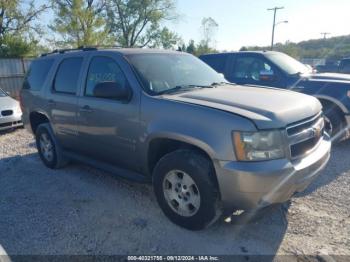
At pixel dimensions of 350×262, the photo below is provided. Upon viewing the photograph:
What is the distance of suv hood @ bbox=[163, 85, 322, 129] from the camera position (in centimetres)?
261

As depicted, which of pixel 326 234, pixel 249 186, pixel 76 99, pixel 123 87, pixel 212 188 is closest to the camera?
pixel 249 186

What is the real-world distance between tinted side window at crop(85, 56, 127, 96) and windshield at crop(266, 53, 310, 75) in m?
4.10

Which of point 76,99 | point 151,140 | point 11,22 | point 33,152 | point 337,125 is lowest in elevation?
point 33,152

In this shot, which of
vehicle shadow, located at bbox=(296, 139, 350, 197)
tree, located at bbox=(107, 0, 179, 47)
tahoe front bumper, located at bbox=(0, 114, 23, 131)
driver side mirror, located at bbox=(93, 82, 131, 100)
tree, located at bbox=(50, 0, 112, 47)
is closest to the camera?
driver side mirror, located at bbox=(93, 82, 131, 100)

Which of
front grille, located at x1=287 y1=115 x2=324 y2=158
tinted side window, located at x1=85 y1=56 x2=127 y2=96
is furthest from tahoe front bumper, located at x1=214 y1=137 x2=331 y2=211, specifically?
Answer: tinted side window, located at x1=85 y1=56 x2=127 y2=96

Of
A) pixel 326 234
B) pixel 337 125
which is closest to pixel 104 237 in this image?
pixel 326 234

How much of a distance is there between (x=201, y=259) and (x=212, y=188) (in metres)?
0.64

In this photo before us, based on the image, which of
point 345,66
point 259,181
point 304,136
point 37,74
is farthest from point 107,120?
point 345,66

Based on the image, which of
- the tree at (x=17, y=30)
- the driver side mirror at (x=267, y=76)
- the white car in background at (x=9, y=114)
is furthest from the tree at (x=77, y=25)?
the driver side mirror at (x=267, y=76)

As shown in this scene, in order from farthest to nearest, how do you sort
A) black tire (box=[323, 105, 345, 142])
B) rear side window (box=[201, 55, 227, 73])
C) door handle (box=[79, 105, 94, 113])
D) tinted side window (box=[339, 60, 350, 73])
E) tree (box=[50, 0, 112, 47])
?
1. tree (box=[50, 0, 112, 47])
2. tinted side window (box=[339, 60, 350, 73])
3. rear side window (box=[201, 55, 227, 73])
4. black tire (box=[323, 105, 345, 142])
5. door handle (box=[79, 105, 94, 113])

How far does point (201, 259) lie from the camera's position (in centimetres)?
266

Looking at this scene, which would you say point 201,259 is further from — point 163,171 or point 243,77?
point 243,77

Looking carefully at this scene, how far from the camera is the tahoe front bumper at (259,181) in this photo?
2.50 meters

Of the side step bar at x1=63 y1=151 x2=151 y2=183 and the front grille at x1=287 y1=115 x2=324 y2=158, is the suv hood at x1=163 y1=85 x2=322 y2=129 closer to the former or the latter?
the front grille at x1=287 y1=115 x2=324 y2=158
